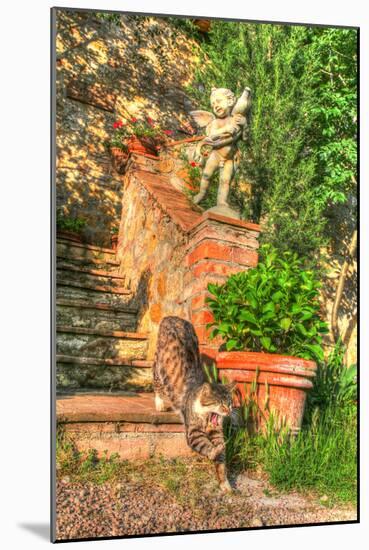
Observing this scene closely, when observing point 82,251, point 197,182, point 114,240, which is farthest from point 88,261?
point 197,182

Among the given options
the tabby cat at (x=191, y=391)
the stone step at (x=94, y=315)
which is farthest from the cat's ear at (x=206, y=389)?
the stone step at (x=94, y=315)

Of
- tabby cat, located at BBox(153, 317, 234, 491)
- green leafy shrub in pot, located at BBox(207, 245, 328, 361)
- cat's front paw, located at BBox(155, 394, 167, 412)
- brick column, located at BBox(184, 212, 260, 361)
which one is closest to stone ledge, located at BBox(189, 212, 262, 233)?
brick column, located at BBox(184, 212, 260, 361)

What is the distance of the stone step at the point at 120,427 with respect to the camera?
325 cm

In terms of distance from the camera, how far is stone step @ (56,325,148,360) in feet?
12.5

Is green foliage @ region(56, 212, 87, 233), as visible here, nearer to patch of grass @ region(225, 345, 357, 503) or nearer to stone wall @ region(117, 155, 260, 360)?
stone wall @ region(117, 155, 260, 360)

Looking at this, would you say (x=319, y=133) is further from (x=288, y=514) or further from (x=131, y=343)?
(x=288, y=514)

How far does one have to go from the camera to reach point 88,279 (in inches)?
184

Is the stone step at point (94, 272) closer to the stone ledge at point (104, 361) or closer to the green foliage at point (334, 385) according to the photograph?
the stone ledge at point (104, 361)

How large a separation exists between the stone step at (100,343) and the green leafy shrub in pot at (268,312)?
66cm

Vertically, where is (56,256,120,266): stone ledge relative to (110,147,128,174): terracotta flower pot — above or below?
below

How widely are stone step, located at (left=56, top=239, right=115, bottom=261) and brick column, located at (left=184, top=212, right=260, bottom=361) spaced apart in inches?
32.1

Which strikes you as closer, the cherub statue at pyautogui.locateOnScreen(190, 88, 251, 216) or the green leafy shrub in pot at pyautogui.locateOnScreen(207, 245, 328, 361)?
the green leafy shrub in pot at pyautogui.locateOnScreen(207, 245, 328, 361)

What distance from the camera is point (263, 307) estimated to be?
3682 mm

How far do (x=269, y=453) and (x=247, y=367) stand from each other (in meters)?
0.49
